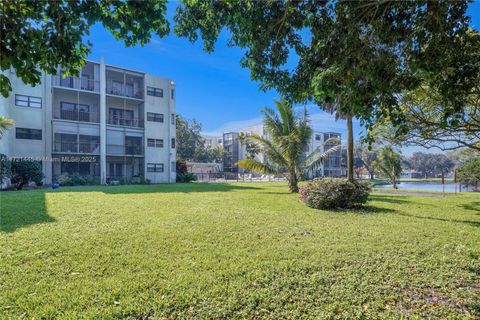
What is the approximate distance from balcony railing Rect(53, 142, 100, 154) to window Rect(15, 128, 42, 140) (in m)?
1.52

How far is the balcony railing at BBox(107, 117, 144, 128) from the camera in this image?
2874cm

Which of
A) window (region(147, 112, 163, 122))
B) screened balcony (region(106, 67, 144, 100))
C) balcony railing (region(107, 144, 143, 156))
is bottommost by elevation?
balcony railing (region(107, 144, 143, 156))

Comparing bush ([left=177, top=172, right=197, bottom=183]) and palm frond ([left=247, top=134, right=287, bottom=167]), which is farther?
bush ([left=177, top=172, right=197, bottom=183])

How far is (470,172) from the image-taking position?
2184 cm

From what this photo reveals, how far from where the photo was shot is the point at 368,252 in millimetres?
5465

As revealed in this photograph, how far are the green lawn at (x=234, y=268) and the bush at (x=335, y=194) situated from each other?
2662 mm

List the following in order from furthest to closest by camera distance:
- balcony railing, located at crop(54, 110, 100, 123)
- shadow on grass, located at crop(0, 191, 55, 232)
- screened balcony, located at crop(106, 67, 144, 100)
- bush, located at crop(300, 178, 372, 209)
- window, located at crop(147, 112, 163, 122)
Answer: window, located at crop(147, 112, 163, 122)
screened balcony, located at crop(106, 67, 144, 100)
balcony railing, located at crop(54, 110, 100, 123)
bush, located at crop(300, 178, 372, 209)
shadow on grass, located at crop(0, 191, 55, 232)

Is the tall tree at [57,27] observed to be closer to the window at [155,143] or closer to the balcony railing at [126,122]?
the window at [155,143]

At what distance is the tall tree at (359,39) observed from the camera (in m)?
4.74

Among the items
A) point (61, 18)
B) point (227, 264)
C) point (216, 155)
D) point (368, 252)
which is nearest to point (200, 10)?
point (61, 18)

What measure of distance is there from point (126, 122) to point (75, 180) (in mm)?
8781

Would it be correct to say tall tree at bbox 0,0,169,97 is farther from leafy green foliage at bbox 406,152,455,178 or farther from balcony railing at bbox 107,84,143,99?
leafy green foliage at bbox 406,152,455,178

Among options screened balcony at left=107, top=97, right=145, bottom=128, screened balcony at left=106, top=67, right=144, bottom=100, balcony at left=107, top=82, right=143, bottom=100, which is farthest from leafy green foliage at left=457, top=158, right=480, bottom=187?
balcony at left=107, top=82, right=143, bottom=100

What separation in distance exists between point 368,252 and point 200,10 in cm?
574
